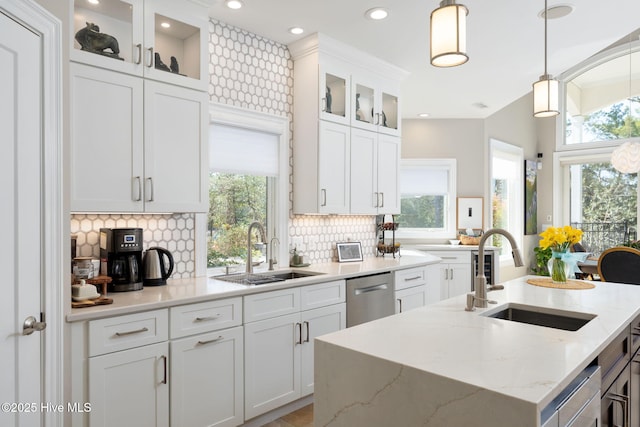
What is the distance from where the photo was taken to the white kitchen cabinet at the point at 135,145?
225 cm

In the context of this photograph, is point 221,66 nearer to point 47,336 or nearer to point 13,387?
point 47,336

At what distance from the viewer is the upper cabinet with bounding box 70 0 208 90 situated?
231 cm

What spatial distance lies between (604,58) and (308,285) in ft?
23.0

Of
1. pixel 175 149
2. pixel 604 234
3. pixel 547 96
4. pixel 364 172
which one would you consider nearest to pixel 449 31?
pixel 547 96

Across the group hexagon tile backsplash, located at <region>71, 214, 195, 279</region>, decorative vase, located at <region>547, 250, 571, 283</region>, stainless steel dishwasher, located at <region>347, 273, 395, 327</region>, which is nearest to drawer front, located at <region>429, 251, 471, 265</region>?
stainless steel dishwasher, located at <region>347, 273, 395, 327</region>

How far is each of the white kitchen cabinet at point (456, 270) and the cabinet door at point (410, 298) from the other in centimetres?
160

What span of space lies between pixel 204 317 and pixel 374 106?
2626mm

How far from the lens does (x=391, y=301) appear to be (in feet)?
12.1

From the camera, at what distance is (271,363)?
9.17 feet

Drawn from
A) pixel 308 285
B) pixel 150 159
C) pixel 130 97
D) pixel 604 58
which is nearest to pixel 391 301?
pixel 308 285

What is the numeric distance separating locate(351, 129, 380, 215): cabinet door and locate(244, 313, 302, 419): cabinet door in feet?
4.63

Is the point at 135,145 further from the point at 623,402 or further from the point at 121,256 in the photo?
the point at 623,402

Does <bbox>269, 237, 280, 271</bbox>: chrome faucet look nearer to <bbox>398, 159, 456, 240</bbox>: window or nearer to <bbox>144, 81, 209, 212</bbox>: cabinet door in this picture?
<bbox>144, 81, 209, 212</bbox>: cabinet door

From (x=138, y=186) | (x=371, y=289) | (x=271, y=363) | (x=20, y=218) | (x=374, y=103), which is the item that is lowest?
(x=271, y=363)
